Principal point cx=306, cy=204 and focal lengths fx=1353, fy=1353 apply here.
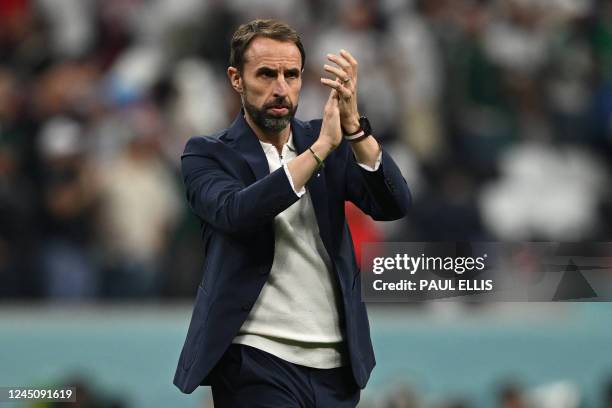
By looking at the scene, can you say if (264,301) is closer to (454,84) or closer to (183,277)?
(183,277)

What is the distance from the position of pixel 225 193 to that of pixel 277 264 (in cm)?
29

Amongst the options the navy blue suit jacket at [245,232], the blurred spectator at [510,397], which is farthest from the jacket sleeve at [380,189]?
the blurred spectator at [510,397]

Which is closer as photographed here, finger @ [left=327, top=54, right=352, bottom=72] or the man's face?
finger @ [left=327, top=54, right=352, bottom=72]

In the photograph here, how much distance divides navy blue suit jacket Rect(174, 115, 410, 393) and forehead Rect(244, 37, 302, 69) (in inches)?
9.6

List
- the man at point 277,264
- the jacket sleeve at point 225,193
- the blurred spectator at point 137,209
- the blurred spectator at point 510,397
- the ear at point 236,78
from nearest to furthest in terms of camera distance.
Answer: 1. the jacket sleeve at point 225,193
2. the man at point 277,264
3. the ear at point 236,78
4. the blurred spectator at point 510,397
5. the blurred spectator at point 137,209

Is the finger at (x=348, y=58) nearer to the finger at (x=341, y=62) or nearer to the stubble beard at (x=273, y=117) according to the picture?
the finger at (x=341, y=62)

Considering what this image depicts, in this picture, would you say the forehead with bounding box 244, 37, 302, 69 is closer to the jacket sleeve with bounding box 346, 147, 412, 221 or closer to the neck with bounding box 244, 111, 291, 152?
the neck with bounding box 244, 111, 291, 152

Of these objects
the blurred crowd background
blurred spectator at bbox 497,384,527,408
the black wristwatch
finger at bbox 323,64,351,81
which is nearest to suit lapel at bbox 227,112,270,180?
the black wristwatch

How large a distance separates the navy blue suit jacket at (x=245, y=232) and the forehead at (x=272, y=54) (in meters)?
0.24

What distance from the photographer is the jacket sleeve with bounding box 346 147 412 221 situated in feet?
13.1

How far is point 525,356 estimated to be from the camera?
741 cm

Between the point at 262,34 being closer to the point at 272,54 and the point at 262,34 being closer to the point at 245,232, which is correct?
the point at 272,54

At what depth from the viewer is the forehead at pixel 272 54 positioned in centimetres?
401

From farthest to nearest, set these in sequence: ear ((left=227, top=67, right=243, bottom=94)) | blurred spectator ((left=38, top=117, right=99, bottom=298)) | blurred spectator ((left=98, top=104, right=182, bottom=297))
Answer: blurred spectator ((left=98, top=104, right=182, bottom=297))
blurred spectator ((left=38, top=117, right=99, bottom=298))
ear ((left=227, top=67, right=243, bottom=94))
